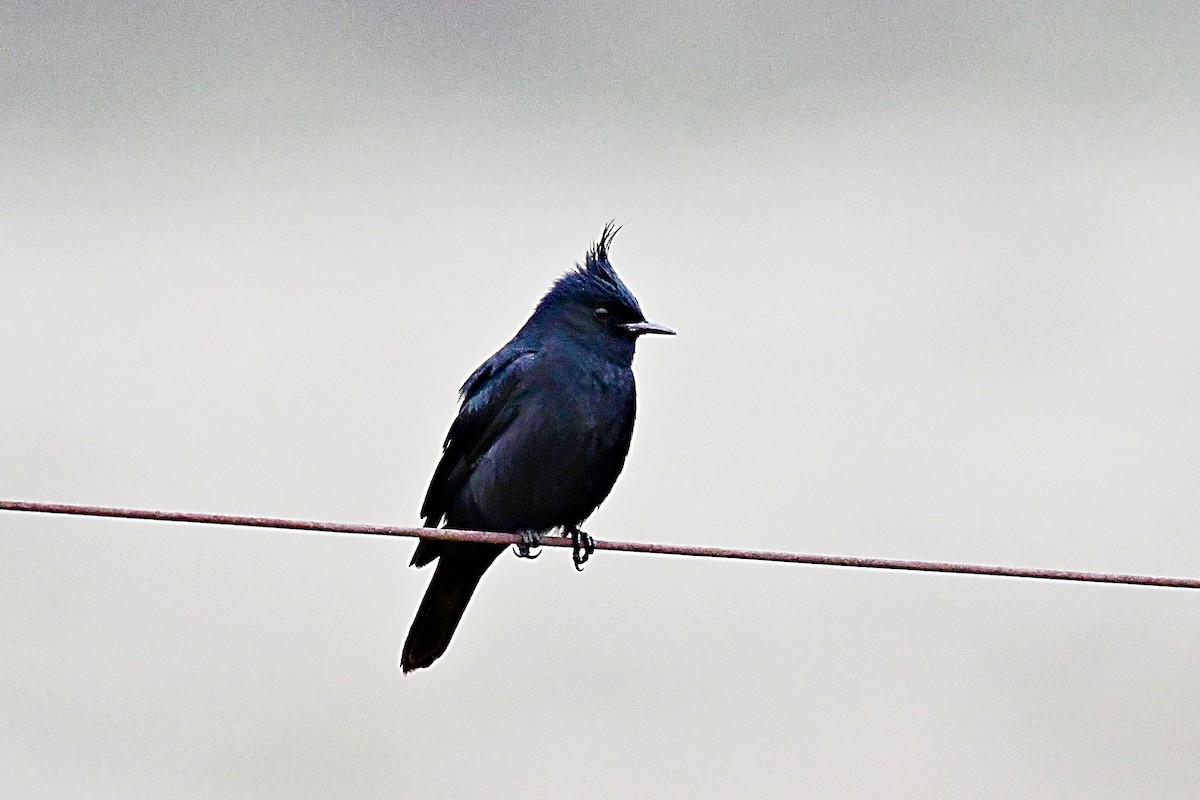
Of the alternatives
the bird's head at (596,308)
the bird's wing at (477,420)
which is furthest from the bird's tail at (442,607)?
the bird's head at (596,308)

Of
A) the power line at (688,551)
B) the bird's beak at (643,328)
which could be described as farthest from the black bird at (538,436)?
the power line at (688,551)

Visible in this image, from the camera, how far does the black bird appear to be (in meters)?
6.79

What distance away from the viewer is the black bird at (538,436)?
22.3 ft

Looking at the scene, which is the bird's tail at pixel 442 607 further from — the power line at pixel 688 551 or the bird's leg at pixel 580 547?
the power line at pixel 688 551

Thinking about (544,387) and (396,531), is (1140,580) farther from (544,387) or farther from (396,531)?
(544,387)

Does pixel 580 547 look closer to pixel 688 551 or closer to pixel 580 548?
pixel 580 548

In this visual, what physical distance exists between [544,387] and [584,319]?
19.6 inches

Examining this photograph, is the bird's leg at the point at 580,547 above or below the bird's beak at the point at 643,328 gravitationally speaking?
below

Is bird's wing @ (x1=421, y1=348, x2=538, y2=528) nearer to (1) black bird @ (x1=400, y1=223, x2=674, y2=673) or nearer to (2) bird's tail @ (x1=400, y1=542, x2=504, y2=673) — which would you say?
(1) black bird @ (x1=400, y1=223, x2=674, y2=673)

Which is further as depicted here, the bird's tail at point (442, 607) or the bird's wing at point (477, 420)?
the bird's tail at point (442, 607)

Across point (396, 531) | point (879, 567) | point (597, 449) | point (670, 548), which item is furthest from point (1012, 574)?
point (597, 449)

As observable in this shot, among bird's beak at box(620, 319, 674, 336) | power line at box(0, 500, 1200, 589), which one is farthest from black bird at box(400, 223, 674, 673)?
power line at box(0, 500, 1200, 589)

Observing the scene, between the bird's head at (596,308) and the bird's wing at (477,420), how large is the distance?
0.28 m

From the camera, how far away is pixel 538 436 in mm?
6781
